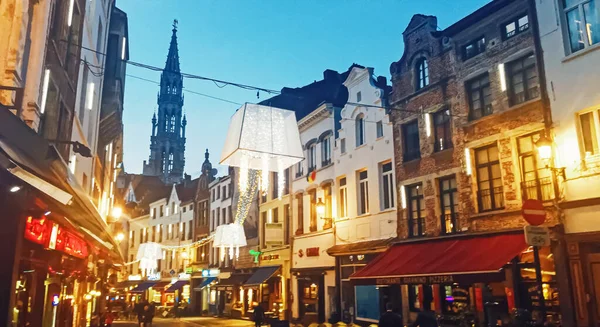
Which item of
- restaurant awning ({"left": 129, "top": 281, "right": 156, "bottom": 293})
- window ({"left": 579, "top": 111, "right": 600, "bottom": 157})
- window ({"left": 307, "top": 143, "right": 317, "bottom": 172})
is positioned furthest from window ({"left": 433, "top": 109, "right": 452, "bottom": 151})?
restaurant awning ({"left": 129, "top": 281, "right": 156, "bottom": 293})

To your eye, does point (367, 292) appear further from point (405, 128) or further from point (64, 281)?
point (64, 281)

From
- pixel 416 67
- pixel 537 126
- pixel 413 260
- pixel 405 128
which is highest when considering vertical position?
pixel 416 67

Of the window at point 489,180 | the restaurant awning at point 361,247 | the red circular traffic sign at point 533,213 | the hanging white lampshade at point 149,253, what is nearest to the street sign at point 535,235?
the red circular traffic sign at point 533,213

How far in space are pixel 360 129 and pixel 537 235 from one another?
42.4 ft

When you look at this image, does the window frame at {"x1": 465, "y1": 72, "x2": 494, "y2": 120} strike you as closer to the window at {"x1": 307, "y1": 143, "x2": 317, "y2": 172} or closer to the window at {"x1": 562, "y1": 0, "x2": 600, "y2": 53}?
the window at {"x1": 562, "y1": 0, "x2": 600, "y2": 53}

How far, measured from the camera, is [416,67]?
65.4ft

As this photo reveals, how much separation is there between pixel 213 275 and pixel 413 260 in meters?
27.2

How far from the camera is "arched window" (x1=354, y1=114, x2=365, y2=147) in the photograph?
22927 millimetres

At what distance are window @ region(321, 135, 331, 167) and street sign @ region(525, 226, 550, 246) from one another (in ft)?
50.9

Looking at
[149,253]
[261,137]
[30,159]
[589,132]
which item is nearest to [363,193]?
[589,132]

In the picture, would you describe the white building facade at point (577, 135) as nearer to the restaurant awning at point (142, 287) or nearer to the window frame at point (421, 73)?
the window frame at point (421, 73)

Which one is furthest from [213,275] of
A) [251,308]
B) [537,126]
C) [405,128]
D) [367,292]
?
[537,126]

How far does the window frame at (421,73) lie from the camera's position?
19484mm

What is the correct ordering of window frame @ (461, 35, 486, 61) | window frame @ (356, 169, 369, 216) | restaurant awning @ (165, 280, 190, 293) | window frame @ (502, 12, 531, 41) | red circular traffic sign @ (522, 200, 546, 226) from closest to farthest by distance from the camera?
red circular traffic sign @ (522, 200, 546, 226), window frame @ (502, 12, 531, 41), window frame @ (461, 35, 486, 61), window frame @ (356, 169, 369, 216), restaurant awning @ (165, 280, 190, 293)
